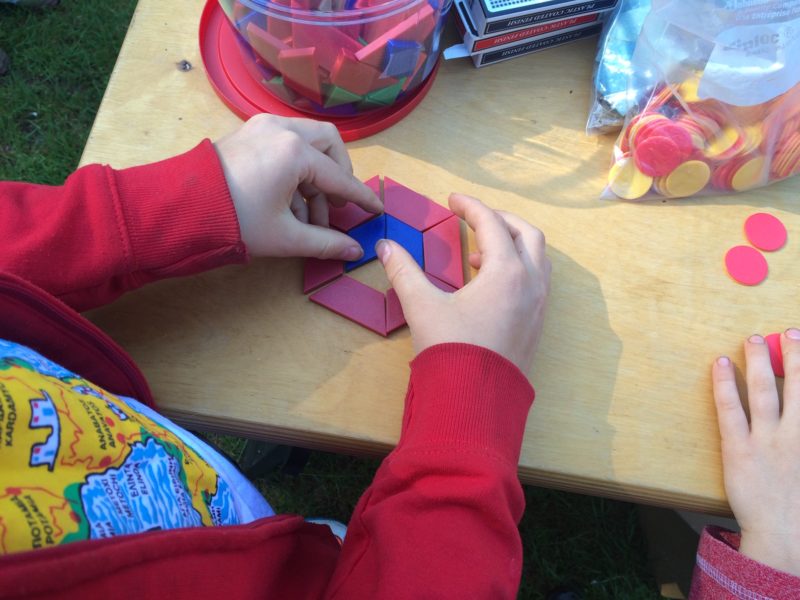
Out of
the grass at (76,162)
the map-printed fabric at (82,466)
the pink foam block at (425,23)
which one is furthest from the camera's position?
the grass at (76,162)

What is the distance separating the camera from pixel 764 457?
21.2 inches

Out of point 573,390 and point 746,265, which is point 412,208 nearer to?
point 573,390

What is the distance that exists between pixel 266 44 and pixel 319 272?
0.24 metres

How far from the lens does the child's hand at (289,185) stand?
0.54m

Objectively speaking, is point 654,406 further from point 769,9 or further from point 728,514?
point 769,9

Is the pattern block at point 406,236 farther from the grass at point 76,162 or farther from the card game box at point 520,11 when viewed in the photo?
the grass at point 76,162

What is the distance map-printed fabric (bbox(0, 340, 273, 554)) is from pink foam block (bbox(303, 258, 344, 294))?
181 mm

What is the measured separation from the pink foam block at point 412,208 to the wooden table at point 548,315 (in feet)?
0.07

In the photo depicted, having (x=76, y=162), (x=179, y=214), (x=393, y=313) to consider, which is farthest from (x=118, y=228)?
(x=76, y=162)

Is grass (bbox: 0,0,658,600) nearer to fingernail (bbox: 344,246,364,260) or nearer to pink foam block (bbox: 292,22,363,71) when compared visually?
fingernail (bbox: 344,246,364,260)

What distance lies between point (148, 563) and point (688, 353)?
502 millimetres

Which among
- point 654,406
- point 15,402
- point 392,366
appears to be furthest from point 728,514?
point 15,402

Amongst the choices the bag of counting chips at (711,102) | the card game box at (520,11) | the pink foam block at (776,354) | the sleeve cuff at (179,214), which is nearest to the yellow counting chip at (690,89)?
the bag of counting chips at (711,102)

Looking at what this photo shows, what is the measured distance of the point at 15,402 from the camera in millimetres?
386
